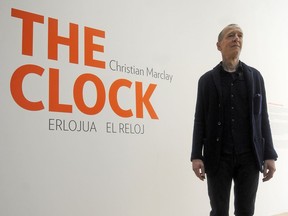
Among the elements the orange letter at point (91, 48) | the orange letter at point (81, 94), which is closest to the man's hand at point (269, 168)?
the orange letter at point (81, 94)

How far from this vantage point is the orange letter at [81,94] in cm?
193

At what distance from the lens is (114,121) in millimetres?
2070

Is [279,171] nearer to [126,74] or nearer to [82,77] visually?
[126,74]

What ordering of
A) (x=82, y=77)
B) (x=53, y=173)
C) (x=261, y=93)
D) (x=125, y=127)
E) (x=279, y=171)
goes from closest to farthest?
(x=261, y=93) < (x=53, y=173) < (x=82, y=77) < (x=125, y=127) < (x=279, y=171)

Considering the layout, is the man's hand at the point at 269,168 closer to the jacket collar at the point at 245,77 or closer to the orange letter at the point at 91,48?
the jacket collar at the point at 245,77

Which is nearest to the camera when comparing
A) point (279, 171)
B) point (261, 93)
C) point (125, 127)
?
point (261, 93)

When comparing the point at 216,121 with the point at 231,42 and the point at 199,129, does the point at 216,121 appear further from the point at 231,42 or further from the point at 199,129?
the point at 231,42

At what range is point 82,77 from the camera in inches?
77.1

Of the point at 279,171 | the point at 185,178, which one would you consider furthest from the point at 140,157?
the point at 279,171

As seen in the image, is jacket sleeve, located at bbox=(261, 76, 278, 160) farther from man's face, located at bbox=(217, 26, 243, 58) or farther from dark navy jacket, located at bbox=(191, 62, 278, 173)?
man's face, located at bbox=(217, 26, 243, 58)

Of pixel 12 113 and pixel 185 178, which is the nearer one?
pixel 12 113

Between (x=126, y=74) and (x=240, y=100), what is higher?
(x=126, y=74)

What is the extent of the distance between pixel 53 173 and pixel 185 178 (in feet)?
3.50

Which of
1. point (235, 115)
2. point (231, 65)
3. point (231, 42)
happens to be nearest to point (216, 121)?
point (235, 115)
